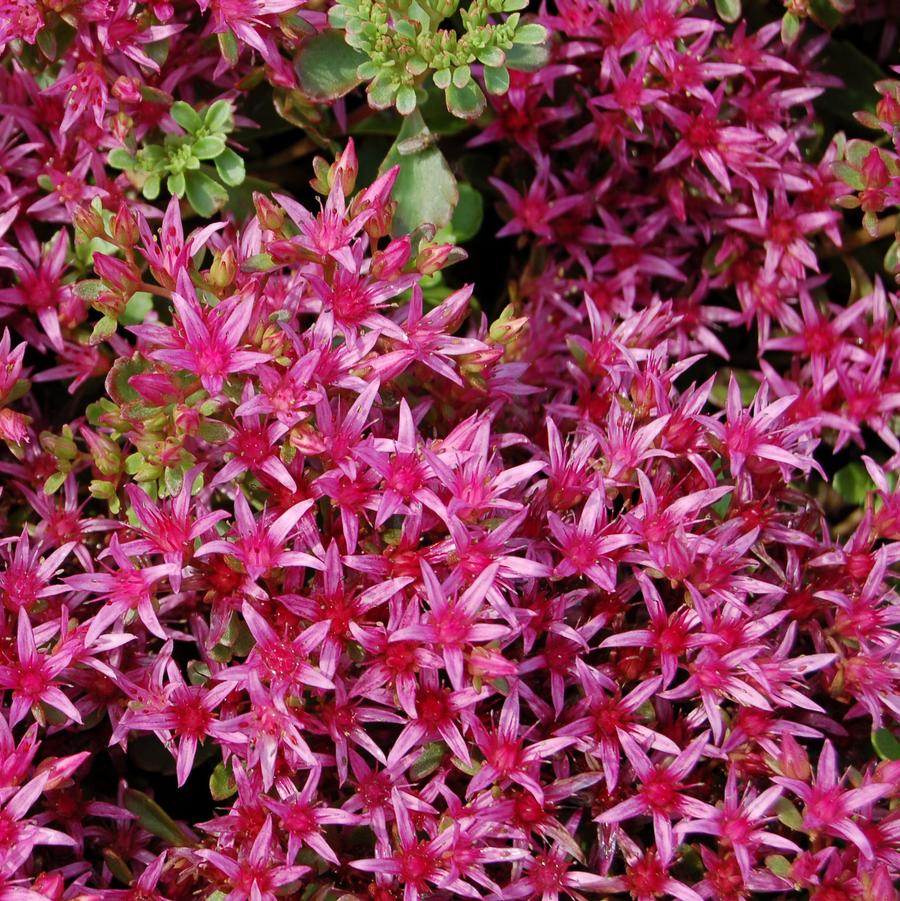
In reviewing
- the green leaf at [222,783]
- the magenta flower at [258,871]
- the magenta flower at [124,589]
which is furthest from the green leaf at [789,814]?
the magenta flower at [124,589]

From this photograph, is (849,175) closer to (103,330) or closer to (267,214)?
(267,214)

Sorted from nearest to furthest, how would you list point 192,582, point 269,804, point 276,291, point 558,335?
point 269,804, point 192,582, point 276,291, point 558,335

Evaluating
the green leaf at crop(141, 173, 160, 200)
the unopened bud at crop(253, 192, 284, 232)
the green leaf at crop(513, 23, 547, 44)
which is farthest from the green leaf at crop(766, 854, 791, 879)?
the green leaf at crop(141, 173, 160, 200)

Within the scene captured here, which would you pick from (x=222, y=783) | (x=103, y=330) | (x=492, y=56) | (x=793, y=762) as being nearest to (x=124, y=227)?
(x=103, y=330)

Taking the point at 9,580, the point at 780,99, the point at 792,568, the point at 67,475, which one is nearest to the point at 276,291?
the point at 67,475

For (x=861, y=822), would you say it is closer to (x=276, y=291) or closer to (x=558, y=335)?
(x=558, y=335)

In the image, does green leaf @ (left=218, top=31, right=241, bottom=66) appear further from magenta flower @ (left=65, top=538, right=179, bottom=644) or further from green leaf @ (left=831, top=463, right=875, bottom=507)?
green leaf @ (left=831, top=463, right=875, bottom=507)
